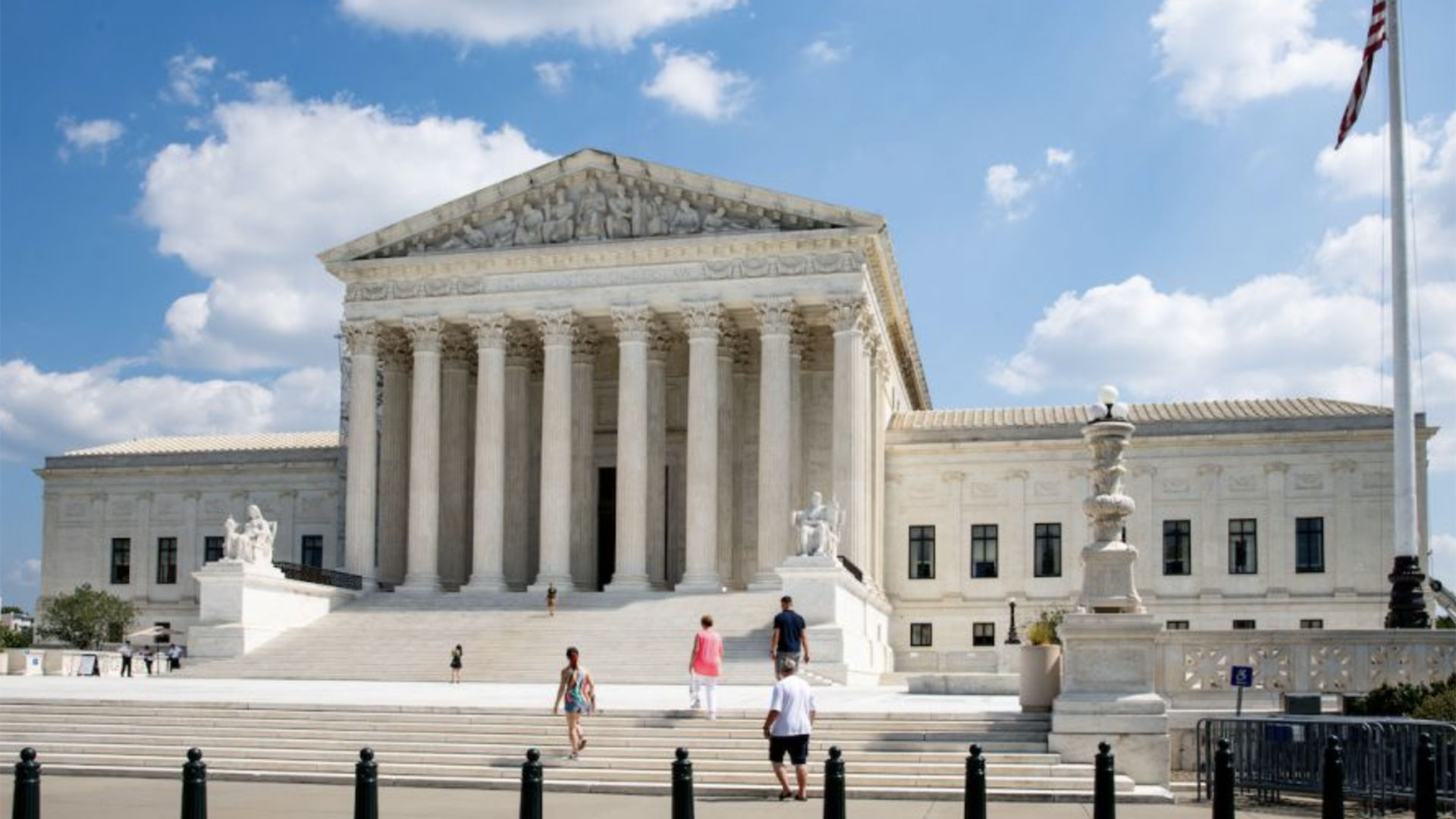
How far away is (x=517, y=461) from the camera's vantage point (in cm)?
6019

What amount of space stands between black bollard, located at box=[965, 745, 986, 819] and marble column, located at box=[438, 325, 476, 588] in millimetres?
45390

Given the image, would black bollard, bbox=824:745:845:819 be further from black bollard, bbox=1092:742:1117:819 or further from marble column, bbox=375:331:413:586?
marble column, bbox=375:331:413:586

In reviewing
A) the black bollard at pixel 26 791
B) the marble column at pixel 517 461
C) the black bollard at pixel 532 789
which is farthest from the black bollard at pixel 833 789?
the marble column at pixel 517 461

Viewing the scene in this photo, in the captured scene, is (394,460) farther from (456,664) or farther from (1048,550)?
(1048,550)

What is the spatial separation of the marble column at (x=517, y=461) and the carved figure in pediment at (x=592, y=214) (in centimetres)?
479

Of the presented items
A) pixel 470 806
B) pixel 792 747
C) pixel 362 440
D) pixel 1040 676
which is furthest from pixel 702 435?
pixel 470 806

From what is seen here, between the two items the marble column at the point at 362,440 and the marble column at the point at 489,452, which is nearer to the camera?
the marble column at the point at 489,452

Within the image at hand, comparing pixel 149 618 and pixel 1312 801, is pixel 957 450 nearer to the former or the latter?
pixel 149 618

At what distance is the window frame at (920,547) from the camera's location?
64.1 meters

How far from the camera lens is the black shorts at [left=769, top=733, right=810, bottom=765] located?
2084 centimetres

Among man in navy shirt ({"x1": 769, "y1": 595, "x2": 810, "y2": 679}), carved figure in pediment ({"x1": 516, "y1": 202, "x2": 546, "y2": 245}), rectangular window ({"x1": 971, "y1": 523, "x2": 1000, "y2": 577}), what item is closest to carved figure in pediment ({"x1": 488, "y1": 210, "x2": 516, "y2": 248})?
carved figure in pediment ({"x1": 516, "y1": 202, "x2": 546, "y2": 245})

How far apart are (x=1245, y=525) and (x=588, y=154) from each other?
93.1ft

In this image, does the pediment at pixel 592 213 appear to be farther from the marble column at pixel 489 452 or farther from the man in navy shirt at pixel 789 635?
the man in navy shirt at pixel 789 635

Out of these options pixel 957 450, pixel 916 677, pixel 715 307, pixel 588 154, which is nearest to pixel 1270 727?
pixel 916 677
